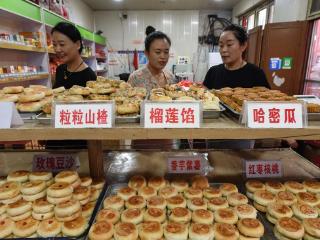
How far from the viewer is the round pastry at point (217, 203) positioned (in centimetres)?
121

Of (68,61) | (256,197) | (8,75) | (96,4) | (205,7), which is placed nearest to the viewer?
(256,197)

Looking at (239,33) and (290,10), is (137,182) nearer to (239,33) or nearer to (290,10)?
(239,33)

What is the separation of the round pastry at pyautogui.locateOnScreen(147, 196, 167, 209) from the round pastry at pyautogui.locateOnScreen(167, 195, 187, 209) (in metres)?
0.03

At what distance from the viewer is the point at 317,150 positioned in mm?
2760

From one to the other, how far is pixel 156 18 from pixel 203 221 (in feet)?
30.6

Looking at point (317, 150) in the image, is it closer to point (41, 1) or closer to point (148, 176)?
point (148, 176)

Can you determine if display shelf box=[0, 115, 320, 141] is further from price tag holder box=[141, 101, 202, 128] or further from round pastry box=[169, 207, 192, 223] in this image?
round pastry box=[169, 207, 192, 223]

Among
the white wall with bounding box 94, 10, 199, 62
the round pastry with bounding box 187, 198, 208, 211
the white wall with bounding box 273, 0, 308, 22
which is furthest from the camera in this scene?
the white wall with bounding box 94, 10, 199, 62

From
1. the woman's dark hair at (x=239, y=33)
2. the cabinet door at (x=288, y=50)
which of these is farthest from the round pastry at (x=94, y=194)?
the cabinet door at (x=288, y=50)

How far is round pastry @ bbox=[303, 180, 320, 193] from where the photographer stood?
1343mm

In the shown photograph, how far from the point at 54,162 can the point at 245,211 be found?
1.16 m

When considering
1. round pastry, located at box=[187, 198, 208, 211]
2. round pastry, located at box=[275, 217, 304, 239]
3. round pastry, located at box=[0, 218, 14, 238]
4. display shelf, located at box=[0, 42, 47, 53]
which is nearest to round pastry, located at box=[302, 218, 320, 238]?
round pastry, located at box=[275, 217, 304, 239]

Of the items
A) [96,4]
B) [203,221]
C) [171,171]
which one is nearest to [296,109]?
[203,221]

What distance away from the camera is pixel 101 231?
3.41ft
